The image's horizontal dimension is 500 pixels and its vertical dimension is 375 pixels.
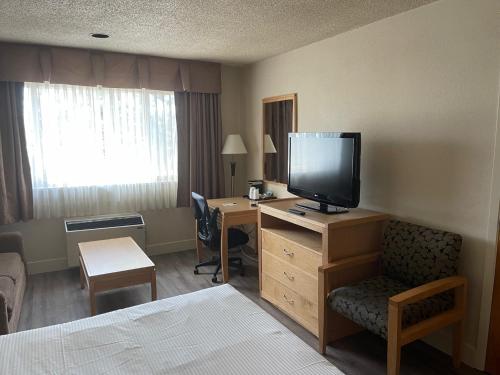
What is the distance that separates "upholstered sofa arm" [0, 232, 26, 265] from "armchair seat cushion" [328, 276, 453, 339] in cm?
291

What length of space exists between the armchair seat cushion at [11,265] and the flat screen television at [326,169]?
94.2 inches

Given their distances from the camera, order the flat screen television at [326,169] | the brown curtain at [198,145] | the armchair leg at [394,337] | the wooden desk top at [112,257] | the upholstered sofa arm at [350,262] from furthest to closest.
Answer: the brown curtain at [198,145]
the wooden desk top at [112,257]
the flat screen television at [326,169]
the upholstered sofa arm at [350,262]
the armchair leg at [394,337]

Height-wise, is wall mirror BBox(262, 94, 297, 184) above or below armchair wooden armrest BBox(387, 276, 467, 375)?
above

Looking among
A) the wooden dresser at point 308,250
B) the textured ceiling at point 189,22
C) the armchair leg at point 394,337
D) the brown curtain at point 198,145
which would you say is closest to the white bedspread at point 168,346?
the armchair leg at point 394,337

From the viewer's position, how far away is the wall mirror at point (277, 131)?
3924 millimetres

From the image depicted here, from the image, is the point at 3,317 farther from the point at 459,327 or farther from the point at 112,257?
the point at 459,327

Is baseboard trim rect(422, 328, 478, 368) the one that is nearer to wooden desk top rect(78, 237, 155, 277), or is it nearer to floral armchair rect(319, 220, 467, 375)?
floral armchair rect(319, 220, 467, 375)

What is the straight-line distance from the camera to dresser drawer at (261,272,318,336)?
8.82 ft

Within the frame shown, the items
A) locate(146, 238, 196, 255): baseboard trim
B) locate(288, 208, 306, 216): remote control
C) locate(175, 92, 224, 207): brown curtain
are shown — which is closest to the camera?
locate(288, 208, 306, 216): remote control

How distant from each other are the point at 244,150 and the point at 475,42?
2.79 meters

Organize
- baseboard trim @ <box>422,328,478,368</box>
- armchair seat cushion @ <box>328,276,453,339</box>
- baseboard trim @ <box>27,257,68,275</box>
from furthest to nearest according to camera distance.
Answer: baseboard trim @ <box>27,257,68,275</box> < baseboard trim @ <box>422,328,478,368</box> < armchair seat cushion @ <box>328,276,453,339</box>

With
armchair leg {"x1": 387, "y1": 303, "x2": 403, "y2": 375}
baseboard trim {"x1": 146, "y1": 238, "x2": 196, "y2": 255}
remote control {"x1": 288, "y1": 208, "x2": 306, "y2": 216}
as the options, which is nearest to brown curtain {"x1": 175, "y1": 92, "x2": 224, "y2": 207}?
baseboard trim {"x1": 146, "y1": 238, "x2": 196, "y2": 255}

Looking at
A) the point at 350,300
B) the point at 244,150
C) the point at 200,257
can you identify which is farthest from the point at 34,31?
the point at 350,300

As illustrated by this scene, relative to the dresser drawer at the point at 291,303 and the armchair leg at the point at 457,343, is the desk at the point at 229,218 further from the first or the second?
the armchair leg at the point at 457,343
